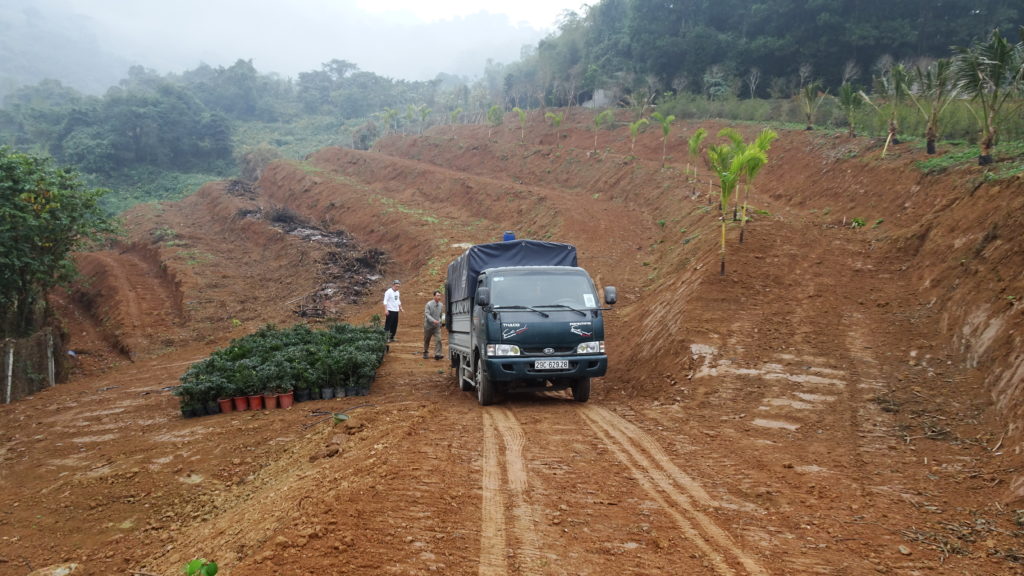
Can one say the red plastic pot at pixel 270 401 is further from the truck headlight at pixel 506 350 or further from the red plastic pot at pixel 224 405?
the truck headlight at pixel 506 350

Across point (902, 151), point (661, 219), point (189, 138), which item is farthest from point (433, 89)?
point (902, 151)

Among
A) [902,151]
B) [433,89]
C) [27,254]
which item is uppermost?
[433,89]

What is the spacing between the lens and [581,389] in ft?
31.1

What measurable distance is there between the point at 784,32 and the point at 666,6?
1092 cm

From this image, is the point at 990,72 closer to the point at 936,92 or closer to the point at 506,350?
→ the point at 936,92

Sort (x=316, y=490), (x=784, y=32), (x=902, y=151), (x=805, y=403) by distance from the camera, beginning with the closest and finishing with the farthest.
Result: (x=316, y=490)
(x=805, y=403)
(x=902, y=151)
(x=784, y=32)

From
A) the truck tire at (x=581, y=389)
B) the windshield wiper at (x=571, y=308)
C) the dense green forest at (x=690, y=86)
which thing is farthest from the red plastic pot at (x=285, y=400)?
the dense green forest at (x=690, y=86)

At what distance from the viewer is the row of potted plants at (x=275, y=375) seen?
10039 millimetres

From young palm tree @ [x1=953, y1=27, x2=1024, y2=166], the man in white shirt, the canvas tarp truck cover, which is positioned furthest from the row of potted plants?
young palm tree @ [x1=953, y1=27, x2=1024, y2=166]

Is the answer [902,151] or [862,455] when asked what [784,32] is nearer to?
[902,151]

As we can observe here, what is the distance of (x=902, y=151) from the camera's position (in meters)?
19.1

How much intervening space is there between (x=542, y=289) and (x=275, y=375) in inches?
201

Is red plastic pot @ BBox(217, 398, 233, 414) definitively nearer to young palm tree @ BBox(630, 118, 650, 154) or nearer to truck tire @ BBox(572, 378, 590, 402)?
truck tire @ BBox(572, 378, 590, 402)

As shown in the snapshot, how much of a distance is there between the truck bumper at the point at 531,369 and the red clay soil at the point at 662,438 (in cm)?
60
